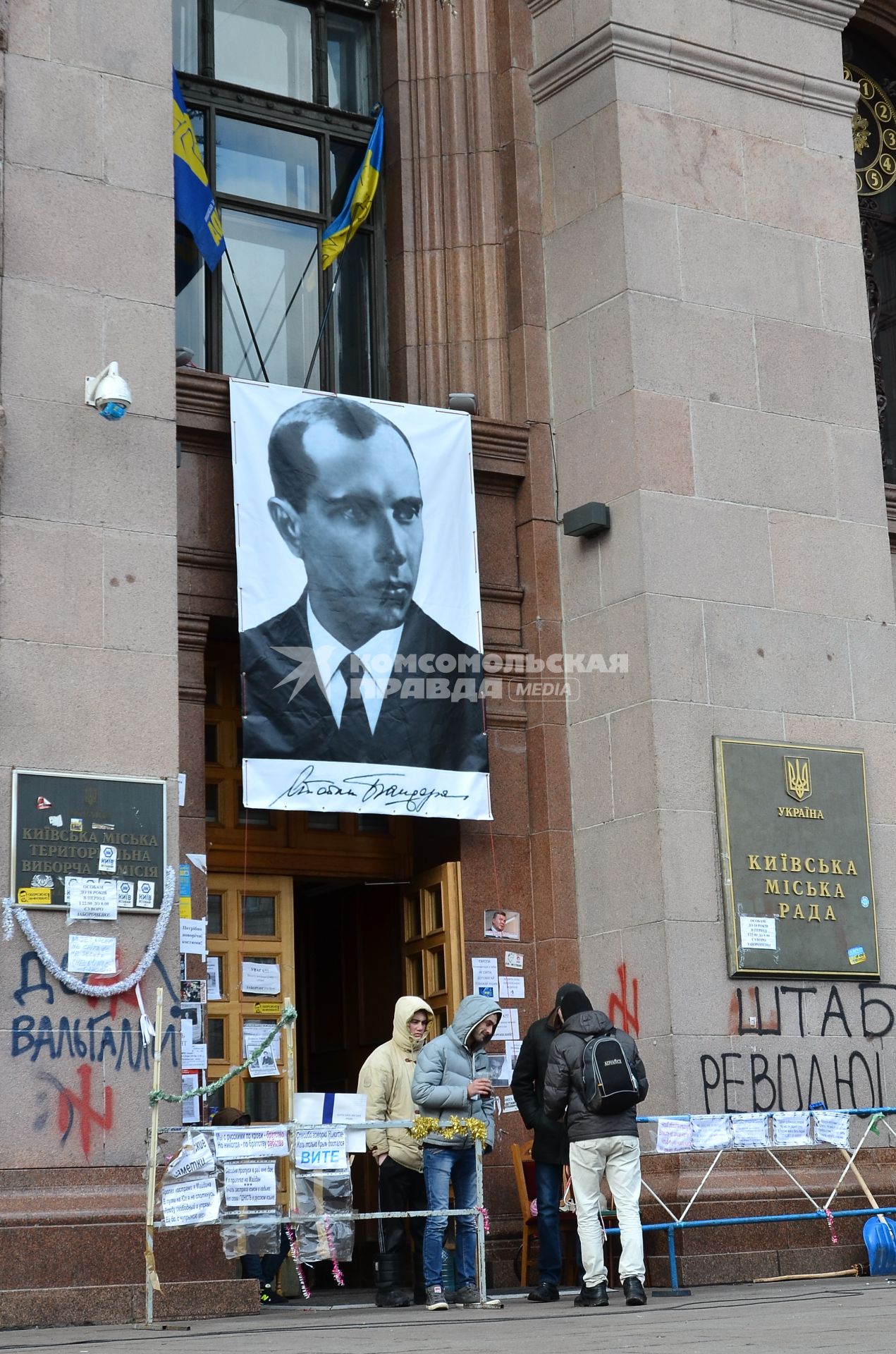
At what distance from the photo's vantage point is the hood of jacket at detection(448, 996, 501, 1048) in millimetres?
12492

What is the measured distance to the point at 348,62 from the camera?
1708 centimetres

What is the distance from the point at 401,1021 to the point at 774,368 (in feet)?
20.7

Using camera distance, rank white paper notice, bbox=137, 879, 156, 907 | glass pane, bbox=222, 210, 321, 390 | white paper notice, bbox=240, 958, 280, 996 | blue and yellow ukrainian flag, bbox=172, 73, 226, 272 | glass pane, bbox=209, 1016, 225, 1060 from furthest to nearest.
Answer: glass pane, bbox=222, 210, 321, 390
blue and yellow ukrainian flag, bbox=172, 73, 226, 272
white paper notice, bbox=240, 958, 280, 996
glass pane, bbox=209, 1016, 225, 1060
white paper notice, bbox=137, 879, 156, 907

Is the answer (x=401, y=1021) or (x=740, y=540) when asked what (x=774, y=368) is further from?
(x=401, y=1021)

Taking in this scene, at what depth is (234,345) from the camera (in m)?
15.9

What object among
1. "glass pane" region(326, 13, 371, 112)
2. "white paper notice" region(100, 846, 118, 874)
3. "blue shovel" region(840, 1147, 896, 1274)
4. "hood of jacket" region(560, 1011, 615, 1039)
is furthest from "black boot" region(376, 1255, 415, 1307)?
"glass pane" region(326, 13, 371, 112)

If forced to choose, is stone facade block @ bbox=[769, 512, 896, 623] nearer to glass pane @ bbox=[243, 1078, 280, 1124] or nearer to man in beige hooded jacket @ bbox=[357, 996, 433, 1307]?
man in beige hooded jacket @ bbox=[357, 996, 433, 1307]

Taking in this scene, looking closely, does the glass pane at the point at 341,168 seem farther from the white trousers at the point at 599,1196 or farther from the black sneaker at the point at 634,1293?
the black sneaker at the point at 634,1293

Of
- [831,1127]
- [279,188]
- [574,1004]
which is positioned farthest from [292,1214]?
[279,188]

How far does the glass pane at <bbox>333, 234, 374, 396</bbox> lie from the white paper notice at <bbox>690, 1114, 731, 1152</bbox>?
6.65 m

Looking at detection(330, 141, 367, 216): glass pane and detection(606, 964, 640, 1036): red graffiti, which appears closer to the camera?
detection(606, 964, 640, 1036): red graffiti

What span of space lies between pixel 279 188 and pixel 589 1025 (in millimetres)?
7960
